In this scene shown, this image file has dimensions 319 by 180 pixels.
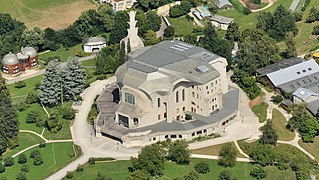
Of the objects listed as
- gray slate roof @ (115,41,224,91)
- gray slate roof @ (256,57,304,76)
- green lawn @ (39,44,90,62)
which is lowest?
green lawn @ (39,44,90,62)

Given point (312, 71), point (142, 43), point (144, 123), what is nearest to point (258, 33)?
point (312, 71)

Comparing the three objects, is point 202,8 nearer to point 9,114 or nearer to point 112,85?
point 112,85

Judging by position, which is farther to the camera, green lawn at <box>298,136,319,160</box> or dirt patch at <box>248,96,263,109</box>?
dirt patch at <box>248,96,263,109</box>

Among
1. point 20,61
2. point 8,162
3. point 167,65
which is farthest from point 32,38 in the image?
point 8,162

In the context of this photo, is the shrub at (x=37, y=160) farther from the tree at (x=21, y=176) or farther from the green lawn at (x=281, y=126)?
the green lawn at (x=281, y=126)

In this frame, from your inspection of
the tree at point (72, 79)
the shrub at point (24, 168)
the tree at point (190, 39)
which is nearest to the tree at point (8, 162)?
the shrub at point (24, 168)

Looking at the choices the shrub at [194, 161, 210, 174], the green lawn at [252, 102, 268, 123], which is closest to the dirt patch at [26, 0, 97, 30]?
the green lawn at [252, 102, 268, 123]

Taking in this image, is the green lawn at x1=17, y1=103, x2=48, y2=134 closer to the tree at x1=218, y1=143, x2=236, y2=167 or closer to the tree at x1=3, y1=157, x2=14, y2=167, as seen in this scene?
the tree at x1=3, y1=157, x2=14, y2=167
